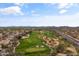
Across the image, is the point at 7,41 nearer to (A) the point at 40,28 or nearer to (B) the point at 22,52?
(B) the point at 22,52

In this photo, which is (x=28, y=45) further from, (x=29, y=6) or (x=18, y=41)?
(x=29, y=6)

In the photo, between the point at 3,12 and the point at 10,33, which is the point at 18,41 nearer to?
the point at 10,33

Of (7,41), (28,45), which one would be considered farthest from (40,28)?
(7,41)

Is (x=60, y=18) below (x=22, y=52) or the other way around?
the other way around

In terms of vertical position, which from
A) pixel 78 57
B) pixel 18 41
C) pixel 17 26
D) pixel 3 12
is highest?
pixel 3 12

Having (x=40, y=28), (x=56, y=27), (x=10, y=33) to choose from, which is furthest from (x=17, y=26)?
(x=56, y=27)

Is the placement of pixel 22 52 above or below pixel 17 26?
→ below

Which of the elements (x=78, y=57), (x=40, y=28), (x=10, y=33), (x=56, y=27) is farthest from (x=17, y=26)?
(x=78, y=57)
